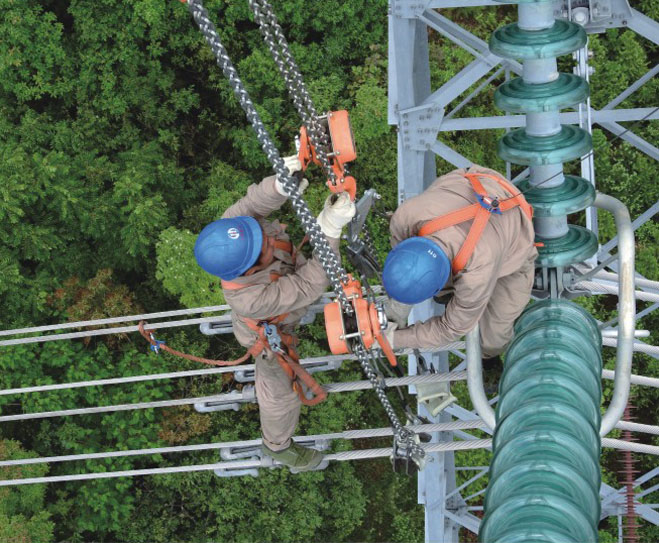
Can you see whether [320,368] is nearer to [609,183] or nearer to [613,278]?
[613,278]

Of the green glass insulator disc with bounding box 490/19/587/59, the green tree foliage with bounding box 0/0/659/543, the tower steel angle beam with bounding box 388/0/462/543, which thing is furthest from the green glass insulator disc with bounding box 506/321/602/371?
the green tree foliage with bounding box 0/0/659/543

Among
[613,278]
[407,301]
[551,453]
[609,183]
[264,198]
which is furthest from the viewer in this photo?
[609,183]

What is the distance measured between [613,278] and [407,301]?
2.22 meters

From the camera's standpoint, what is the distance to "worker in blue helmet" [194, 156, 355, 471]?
19.3 feet

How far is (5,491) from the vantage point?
13250 mm

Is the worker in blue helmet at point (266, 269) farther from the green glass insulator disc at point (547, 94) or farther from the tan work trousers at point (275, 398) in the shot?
the green glass insulator disc at point (547, 94)

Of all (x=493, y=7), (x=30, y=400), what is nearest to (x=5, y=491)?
(x=30, y=400)

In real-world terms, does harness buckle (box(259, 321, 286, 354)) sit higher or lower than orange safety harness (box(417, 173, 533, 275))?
lower

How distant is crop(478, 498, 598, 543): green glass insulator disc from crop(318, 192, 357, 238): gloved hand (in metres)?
2.60

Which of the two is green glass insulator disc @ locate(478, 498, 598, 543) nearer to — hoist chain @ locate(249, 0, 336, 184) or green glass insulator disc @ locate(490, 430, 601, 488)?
green glass insulator disc @ locate(490, 430, 601, 488)

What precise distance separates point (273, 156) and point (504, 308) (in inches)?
86.3

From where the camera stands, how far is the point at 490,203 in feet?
18.3

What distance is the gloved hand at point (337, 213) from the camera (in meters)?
5.63

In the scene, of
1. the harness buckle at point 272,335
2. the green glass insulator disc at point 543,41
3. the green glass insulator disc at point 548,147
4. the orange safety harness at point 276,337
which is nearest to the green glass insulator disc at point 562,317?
the green glass insulator disc at point 548,147
